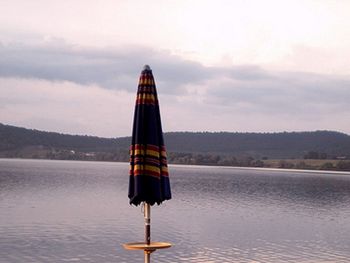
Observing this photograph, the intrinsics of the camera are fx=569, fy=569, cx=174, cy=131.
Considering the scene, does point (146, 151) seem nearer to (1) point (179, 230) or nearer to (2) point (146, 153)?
(2) point (146, 153)

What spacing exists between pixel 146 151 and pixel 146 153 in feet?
0.12

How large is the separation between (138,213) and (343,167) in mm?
120512

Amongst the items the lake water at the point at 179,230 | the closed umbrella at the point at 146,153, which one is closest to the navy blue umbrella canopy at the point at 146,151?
the closed umbrella at the point at 146,153

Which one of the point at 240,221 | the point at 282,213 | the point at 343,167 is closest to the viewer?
the point at 240,221

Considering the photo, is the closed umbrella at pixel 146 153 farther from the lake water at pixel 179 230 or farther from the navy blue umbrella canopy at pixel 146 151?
the lake water at pixel 179 230

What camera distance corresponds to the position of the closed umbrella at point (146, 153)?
10070 mm

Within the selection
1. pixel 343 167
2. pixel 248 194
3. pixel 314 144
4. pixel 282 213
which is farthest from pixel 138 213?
pixel 314 144

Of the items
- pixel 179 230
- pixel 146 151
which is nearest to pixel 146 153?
pixel 146 151

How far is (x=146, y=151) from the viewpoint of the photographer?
33.1 feet

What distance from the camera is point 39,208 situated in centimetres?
4912

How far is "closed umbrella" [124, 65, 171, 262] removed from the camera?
10.1 meters

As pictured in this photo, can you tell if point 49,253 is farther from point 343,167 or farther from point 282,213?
point 343,167

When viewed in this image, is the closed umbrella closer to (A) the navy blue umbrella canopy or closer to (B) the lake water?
(A) the navy blue umbrella canopy

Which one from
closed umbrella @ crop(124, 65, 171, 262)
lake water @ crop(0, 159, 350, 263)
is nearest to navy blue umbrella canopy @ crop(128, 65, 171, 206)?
closed umbrella @ crop(124, 65, 171, 262)
